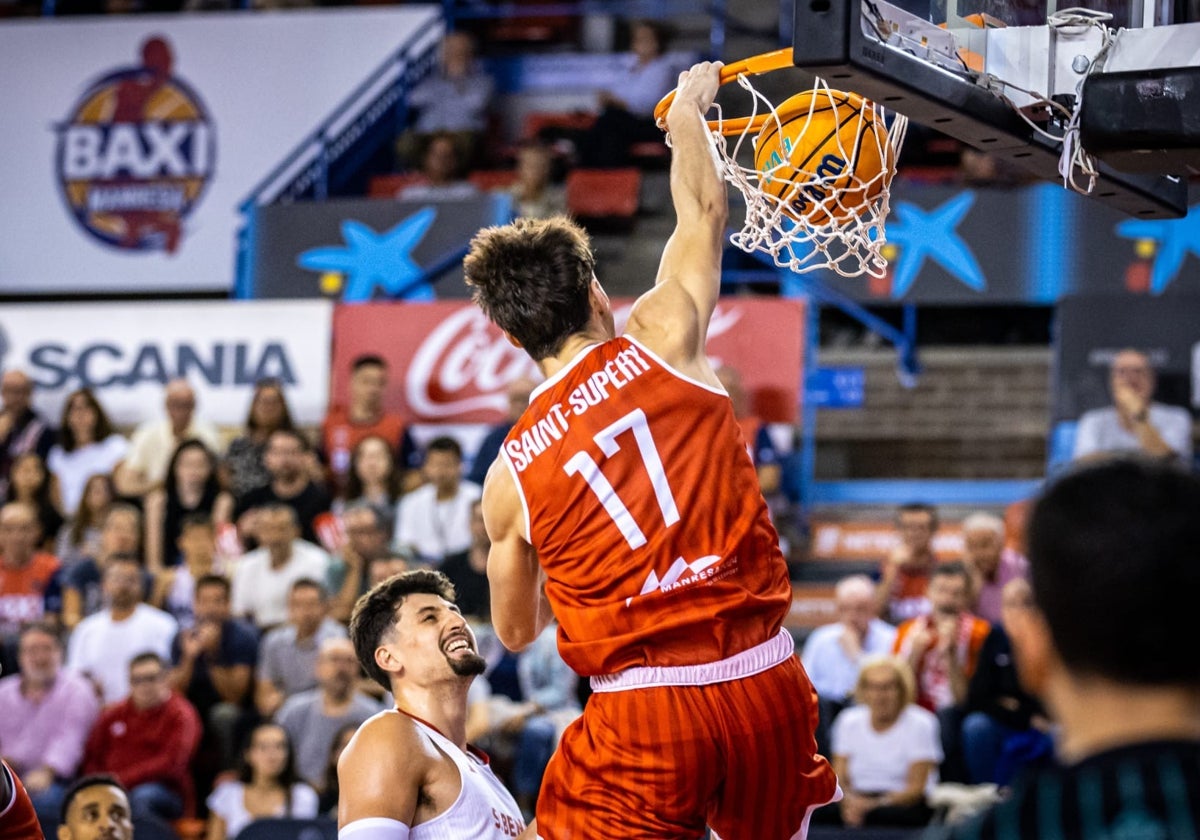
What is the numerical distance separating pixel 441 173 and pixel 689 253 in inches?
385

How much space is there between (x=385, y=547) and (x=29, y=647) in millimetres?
2055

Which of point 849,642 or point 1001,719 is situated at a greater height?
point 849,642

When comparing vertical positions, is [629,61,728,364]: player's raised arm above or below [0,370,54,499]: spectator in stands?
above

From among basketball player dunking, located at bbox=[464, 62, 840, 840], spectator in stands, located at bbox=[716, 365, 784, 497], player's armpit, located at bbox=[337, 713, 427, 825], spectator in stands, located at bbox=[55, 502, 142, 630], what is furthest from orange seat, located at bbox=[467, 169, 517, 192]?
basketball player dunking, located at bbox=[464, 62, 840, 840]

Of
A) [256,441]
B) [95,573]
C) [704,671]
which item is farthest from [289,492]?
[704,671]

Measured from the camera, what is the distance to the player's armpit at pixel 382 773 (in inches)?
175

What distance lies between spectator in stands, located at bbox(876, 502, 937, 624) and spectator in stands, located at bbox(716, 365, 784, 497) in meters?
0.99

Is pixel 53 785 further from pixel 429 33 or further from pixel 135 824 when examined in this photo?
pixel 429 33

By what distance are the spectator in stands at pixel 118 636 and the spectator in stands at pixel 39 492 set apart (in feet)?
5.45

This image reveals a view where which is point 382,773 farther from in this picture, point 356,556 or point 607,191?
point 607,191

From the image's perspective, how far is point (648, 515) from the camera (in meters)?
4.03

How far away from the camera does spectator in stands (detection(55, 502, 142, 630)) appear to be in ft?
35.0

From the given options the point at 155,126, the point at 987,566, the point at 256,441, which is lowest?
the point at 987,566

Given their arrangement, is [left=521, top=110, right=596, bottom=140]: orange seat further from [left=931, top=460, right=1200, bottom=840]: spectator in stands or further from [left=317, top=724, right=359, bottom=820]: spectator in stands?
[left=931, top=460, right=1200, bottom=840]: spectator in stands
